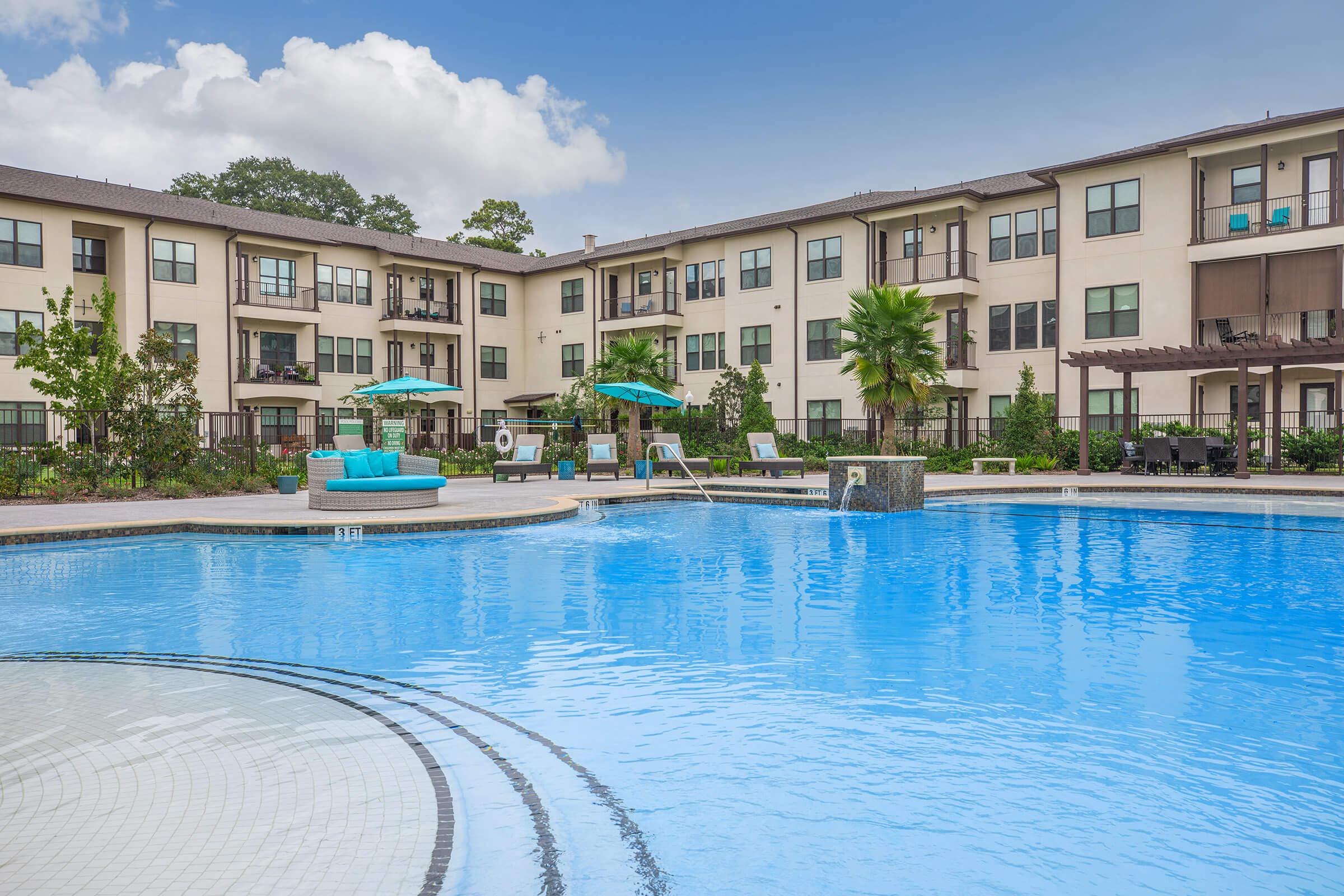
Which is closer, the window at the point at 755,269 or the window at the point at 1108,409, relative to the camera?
the window at the point at 1108,409

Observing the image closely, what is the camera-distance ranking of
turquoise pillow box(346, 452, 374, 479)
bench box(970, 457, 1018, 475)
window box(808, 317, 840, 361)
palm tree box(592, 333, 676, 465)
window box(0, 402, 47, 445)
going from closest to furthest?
turquoise pillow box(346, 452, 374, 479) < bench box(970, 457, 1018, 475) < window box(0, 402, 47, 445) < palm tree box(592, 333, 676, 465) < window box(808, 317, 840, 361)

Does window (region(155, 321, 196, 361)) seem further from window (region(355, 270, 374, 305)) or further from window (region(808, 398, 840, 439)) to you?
window (region(808, 398, 840, 439))

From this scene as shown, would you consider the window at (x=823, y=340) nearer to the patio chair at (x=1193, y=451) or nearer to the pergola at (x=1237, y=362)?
the pergola at (x=1237, y=362)

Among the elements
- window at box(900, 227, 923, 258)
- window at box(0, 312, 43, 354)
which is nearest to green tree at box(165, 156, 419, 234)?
window at box(0, 312, 43, 354)

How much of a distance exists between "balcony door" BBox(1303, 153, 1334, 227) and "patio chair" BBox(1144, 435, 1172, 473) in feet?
25.9

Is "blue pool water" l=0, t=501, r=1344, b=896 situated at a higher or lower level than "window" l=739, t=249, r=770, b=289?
lower

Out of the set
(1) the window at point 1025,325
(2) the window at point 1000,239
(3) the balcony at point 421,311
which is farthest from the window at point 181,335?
(1) the window at point 1025,325

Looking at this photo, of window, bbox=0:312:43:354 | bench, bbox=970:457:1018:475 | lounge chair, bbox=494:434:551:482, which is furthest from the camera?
window, bbox=0:312:43:354

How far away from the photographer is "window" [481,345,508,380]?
125 feet

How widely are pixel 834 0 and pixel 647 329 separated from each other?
15.6 meters

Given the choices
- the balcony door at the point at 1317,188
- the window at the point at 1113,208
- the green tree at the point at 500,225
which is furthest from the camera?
the green tree at the point at 500,225

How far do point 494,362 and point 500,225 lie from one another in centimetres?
1555

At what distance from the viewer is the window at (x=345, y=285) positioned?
3400 cm

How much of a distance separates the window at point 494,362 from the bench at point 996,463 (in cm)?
2213
